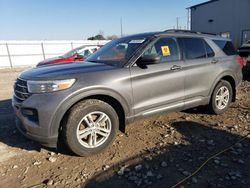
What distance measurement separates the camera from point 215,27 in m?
29.3

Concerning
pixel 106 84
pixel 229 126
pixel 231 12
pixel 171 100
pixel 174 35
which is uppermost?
pixel 231 12

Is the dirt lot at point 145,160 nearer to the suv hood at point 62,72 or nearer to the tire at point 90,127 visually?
the tire at point 90,127

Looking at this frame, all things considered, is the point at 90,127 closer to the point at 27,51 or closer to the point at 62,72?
the point at 62,72

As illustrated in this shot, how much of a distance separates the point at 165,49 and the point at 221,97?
188 centimetres

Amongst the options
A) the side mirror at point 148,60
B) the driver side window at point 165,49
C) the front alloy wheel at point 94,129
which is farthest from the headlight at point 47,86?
the driver side window at point 165,49

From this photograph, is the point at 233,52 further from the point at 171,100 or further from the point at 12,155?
the point at 12,155

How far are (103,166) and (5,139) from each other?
2.05m

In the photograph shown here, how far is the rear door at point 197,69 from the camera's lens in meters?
4.25

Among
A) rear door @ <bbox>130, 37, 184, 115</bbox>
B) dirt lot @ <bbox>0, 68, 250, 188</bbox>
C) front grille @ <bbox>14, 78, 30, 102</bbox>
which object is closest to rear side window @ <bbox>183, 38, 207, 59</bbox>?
rear door @ <bbox>130, 37, 184, 115</bbox>

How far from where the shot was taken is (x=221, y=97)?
195 inches

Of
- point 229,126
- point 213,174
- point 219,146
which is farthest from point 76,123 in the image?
point 229,126

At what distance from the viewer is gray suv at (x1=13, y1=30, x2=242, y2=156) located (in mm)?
3054

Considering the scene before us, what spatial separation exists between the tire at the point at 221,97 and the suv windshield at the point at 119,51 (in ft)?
6.65

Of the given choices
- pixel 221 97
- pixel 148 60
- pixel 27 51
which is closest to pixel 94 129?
pixel 148 60
